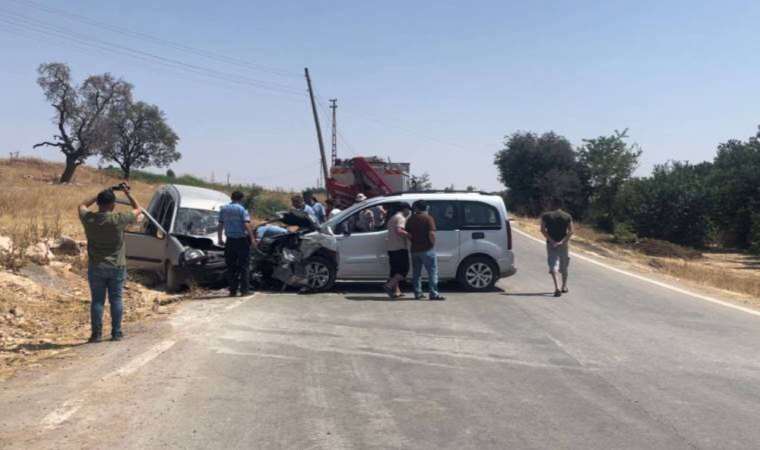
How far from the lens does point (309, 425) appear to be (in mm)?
5305

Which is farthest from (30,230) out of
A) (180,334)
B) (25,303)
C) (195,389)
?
(195,389)

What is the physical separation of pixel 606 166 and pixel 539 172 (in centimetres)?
733

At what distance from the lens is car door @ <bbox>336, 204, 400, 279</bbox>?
1272 cm

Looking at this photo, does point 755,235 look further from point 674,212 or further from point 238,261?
point 238,261

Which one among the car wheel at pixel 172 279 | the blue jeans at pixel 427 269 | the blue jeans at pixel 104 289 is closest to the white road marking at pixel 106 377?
the blue jeans at pixel 104 289

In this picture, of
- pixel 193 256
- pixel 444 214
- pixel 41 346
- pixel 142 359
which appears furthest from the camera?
pixel 444 214

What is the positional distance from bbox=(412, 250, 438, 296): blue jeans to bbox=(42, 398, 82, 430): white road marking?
22.7 feet

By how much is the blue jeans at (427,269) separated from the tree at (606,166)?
42.8 m

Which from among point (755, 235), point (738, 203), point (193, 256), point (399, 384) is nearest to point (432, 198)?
point (193, 256)

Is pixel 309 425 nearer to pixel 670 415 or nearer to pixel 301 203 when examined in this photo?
pixel 670 415

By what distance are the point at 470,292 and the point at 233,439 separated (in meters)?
8.37

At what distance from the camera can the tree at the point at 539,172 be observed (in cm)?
5666

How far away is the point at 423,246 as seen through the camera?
1203cm

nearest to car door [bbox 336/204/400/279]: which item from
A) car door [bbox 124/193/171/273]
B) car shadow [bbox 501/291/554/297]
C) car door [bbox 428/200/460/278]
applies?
car door [bbox 428/200/460/278]
